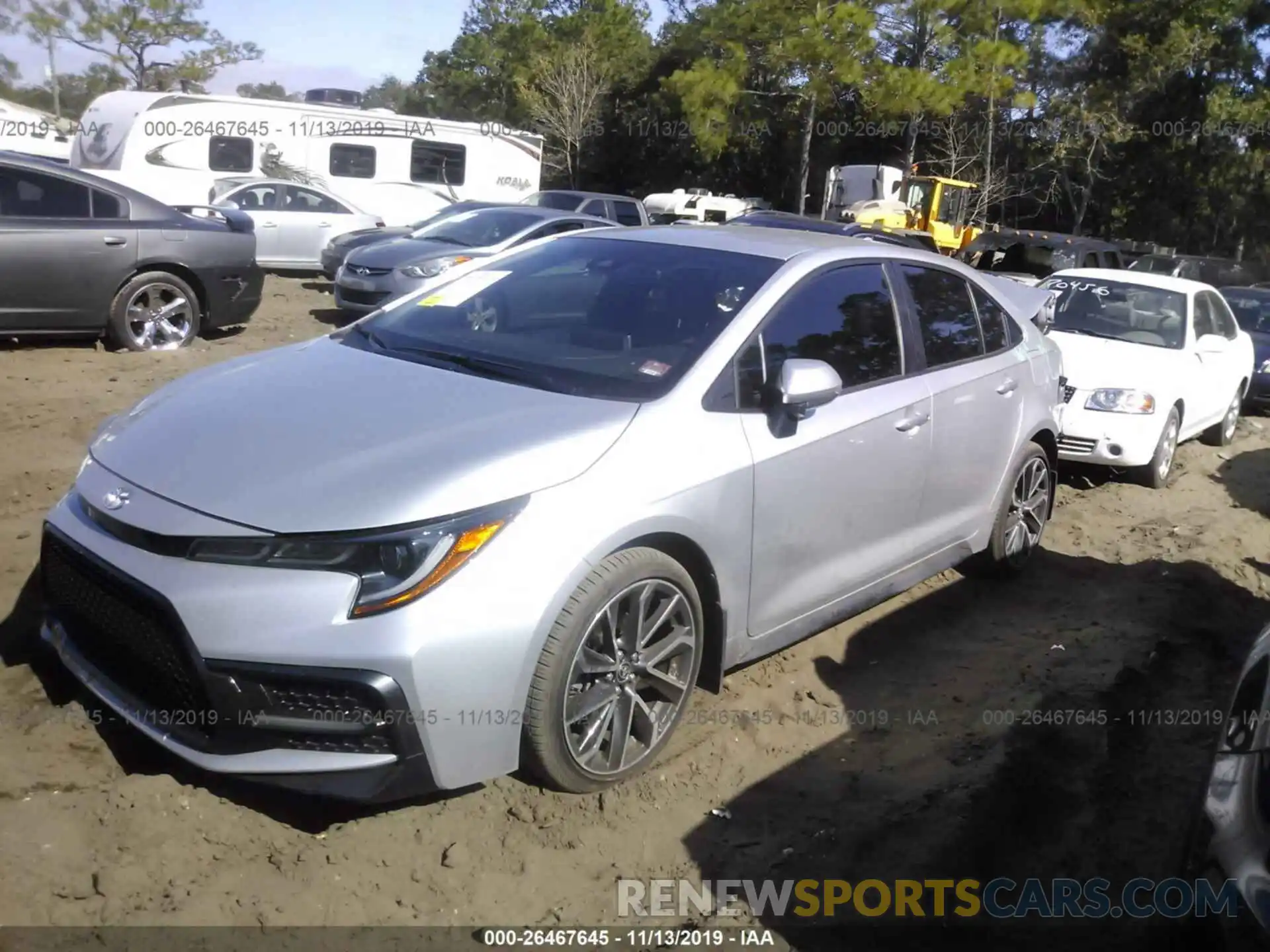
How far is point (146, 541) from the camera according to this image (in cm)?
318

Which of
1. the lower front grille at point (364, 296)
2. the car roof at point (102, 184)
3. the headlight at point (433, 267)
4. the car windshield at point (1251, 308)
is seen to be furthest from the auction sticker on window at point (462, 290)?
the car windshield at point (1251, 308)

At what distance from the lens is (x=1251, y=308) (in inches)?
574

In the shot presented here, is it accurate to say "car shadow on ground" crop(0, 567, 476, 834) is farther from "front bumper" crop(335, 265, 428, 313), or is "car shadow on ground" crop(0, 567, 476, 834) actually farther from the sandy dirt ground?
"front bumper" crop(335, 265, 428, 313)

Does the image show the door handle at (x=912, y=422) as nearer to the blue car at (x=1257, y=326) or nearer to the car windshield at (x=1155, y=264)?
the blue car at (x=1257, y=326)

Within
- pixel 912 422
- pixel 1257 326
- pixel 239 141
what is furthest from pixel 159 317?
pixel 1257 326

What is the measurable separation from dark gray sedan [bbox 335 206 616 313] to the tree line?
665 inches

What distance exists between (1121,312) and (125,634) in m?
8.34

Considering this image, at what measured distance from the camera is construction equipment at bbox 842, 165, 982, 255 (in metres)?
24.0

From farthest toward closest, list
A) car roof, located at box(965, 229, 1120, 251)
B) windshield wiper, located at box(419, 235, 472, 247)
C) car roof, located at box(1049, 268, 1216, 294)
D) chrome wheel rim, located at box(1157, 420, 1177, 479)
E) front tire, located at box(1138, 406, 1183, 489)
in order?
car roof, located at box(965, 229, 1120, 251), windshield wiper, located at box(419, 235, 472, 247), car roof, located at box(1049, 268, 1216, 294), chrome wheel rim, located at box(1157, 420, 1177, 479), front tire, located at box(1138, 406, 1183, 489)

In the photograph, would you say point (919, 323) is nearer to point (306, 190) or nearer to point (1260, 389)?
point (1260, 389)


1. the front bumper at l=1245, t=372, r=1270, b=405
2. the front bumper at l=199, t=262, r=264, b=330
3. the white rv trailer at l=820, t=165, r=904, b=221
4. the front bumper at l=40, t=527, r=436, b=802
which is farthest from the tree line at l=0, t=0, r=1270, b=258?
the front bumper at l=40, t=527, r=436, b=802

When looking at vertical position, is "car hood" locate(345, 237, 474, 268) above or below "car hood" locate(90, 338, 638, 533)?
below

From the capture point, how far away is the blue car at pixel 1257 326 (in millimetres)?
12961

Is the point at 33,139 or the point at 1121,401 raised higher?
the point at 33,139
